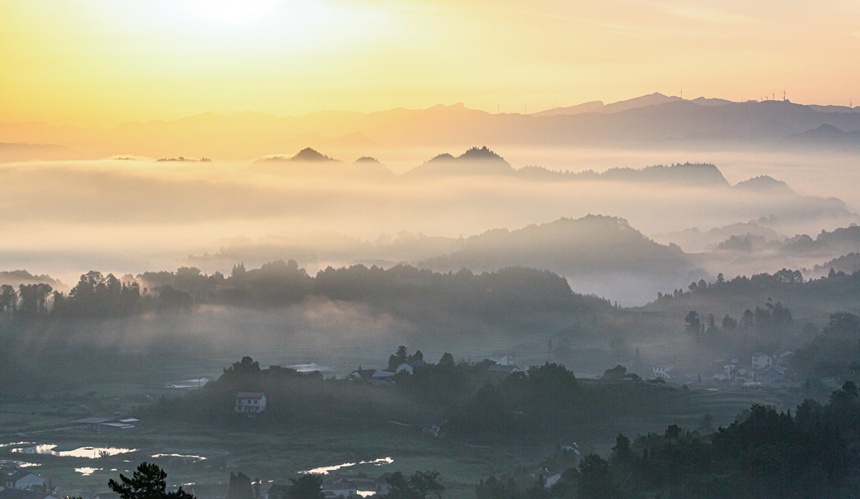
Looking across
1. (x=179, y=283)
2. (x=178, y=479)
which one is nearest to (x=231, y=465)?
(x=178, y=479)

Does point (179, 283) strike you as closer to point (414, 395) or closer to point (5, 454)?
point (414, 395)

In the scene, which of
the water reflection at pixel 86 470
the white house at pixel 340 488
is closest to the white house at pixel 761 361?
the white house at pixel 340 488

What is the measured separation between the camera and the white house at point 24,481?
63.6 m

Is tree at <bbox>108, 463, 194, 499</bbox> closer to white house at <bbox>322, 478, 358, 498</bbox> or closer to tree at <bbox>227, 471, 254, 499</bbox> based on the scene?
tree at <bbox>227, 471, 254, 499</bbox>

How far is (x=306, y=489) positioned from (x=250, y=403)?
24.9 m

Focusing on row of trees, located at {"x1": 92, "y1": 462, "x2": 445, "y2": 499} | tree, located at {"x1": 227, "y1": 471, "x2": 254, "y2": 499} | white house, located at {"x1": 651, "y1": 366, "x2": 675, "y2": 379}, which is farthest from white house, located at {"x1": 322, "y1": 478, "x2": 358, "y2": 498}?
white house, located at {"x1": 651, "y1": 366, "x2": 675, "y2": 379}

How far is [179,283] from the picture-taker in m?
134

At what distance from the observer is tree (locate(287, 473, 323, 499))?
2340 inches

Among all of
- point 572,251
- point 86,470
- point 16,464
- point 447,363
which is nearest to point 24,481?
point 86,470

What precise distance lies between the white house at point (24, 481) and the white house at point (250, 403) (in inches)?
767

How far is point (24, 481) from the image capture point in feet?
211

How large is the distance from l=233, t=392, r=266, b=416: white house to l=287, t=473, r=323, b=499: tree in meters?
23.2

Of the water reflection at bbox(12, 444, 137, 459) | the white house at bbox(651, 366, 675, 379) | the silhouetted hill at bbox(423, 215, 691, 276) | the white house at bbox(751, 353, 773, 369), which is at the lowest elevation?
the water reflection at bbox(12, 444, 137, 459)

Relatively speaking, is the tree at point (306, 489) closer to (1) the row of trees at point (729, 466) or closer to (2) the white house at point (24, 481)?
(1) the row of trees at point (729, 466)
